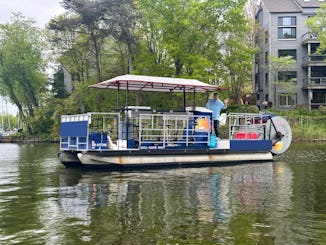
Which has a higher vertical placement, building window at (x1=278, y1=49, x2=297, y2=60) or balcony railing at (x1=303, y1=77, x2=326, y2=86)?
building window at (x1=278, y1=49, x2=297, y2=60)

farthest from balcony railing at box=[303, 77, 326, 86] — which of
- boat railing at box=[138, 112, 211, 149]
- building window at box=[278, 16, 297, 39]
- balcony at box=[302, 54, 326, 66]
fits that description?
boat railing at box=[138, 112, 211, 149]

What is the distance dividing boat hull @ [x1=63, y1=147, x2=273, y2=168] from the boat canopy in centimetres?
313

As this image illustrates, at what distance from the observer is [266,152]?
72.9 ft

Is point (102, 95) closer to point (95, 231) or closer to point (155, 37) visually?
point (155, 37)

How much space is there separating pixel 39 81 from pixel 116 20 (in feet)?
79.2

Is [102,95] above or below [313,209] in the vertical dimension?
above

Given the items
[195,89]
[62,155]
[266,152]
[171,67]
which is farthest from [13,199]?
[171,67]

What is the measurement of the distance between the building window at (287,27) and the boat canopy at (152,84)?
42650 mm

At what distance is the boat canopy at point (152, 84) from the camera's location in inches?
756

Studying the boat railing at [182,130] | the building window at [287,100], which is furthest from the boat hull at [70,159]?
the building window at [287,100]

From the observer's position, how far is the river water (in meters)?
8.18

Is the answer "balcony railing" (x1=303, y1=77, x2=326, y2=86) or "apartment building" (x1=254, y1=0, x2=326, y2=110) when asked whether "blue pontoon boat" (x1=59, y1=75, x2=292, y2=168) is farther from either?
"balcony railing" (x1=303, y1=77, x2=326, y2=86)

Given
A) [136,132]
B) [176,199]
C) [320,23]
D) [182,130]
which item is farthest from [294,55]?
[176,199]

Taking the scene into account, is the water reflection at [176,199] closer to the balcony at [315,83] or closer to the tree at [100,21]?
the tree at [100,21]
